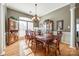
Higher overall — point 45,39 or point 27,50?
point 45,39

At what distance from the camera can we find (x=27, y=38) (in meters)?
2.77

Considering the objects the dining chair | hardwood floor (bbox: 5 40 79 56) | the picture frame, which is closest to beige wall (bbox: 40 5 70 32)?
the picture frame

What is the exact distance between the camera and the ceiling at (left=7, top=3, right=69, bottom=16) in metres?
2.63

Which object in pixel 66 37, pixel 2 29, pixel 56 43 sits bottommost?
pixel 56 43

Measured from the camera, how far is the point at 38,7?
2.66 meters

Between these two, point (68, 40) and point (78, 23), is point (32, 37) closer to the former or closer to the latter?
point (68, 40)

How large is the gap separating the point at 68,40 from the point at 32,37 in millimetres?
872

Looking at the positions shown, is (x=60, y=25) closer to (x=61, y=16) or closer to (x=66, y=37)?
(x=61, y=16)

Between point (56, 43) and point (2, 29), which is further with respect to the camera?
point (56, 43)

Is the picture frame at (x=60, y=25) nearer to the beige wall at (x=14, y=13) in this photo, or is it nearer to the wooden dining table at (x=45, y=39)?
the wooden dining table at (x=45, y=39)

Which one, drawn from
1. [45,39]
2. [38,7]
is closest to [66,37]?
[45,39]

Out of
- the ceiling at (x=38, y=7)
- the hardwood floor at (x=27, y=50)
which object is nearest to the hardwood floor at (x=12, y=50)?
the hardwood floor at (x=27, y=50)

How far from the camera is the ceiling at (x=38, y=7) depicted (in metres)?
2.63

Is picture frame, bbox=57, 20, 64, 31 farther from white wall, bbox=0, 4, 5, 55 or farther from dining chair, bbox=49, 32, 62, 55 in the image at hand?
white wall, bbox=0, 4, 5, 55
